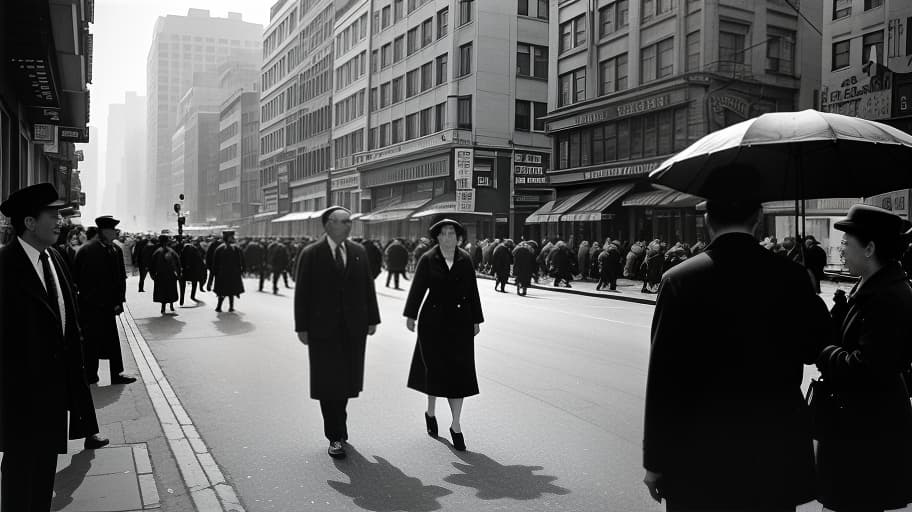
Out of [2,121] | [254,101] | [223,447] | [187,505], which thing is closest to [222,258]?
[2,121]

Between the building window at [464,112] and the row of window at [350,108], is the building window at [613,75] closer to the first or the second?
the building window at [464,112]

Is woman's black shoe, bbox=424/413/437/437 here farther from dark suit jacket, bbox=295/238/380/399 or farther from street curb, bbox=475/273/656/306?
street curb, bbox=475/273/656/306

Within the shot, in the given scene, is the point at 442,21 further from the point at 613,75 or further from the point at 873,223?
the point at 873,223

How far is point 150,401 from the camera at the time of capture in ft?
24.9

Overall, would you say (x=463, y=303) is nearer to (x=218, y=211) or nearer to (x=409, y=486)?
(x=409, y=486)

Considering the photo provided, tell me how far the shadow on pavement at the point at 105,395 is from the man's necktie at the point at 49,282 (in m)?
3.63

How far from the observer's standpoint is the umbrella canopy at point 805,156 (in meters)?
3.73

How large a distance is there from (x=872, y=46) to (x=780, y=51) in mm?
5274

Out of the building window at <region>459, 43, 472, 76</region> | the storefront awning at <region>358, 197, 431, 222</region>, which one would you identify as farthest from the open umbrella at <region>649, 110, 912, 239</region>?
the storefront awning at <region>358, 197, 431, 222</region>

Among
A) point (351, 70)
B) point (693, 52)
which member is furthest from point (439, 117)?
point (693, 52)

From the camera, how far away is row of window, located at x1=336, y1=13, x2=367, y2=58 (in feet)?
211

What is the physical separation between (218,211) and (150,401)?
4942 inches

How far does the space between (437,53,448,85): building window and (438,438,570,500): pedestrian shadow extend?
47124 millimetres

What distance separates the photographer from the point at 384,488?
5.00 m
